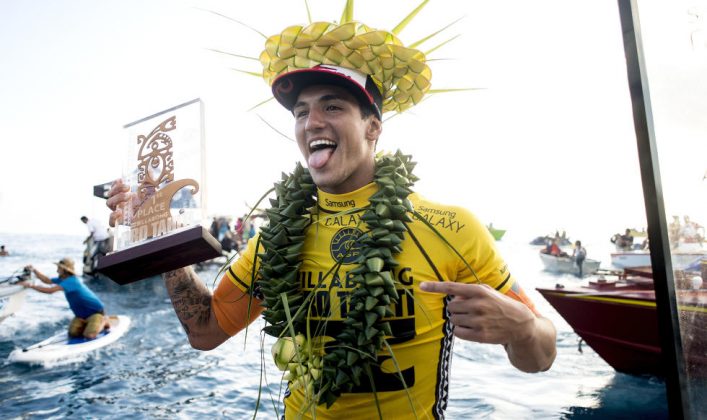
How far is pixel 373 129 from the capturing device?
2.14 metres

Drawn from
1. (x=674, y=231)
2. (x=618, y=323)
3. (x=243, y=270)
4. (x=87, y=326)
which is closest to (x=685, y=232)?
(x=674, y=231)

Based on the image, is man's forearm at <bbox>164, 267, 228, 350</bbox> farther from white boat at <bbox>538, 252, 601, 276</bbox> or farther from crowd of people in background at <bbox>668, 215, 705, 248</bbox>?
white boat at <bbox>538, 252, 601, 276</bbox>

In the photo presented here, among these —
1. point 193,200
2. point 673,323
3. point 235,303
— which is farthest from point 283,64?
point 673,323

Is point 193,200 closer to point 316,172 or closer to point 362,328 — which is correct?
point 316,172

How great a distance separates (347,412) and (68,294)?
370 inches

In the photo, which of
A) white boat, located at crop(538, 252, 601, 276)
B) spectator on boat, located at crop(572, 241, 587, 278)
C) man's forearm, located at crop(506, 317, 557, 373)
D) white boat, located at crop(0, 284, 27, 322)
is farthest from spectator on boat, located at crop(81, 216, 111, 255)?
white boat, located at crop(538, 252, 601, 276)

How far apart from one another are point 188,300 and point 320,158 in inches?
37.8

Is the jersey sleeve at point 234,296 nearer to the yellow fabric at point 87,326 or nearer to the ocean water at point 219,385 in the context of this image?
the ocean water at point 219,385

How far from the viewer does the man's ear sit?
211 centimetres

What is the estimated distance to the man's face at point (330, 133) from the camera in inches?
76.0

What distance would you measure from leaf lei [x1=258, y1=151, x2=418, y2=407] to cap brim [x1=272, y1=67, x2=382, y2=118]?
1.16 feet

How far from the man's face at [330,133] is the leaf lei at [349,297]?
18 cm

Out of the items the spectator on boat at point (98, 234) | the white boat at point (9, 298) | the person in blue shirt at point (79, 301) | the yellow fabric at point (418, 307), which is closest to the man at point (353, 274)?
the yellow fabric at point (418, 307)

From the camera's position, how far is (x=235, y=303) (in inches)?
85.4
